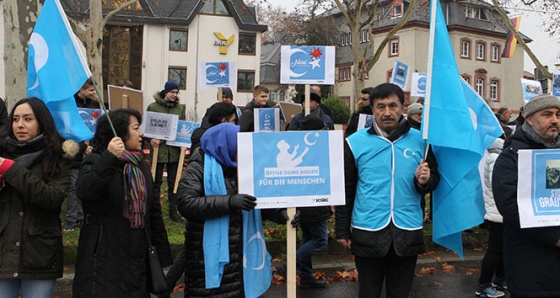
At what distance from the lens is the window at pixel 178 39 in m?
46.9

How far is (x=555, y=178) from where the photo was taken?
13.4ft

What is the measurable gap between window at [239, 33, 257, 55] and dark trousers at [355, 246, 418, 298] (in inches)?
1748

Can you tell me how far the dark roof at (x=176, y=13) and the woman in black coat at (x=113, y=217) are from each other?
1663 inches

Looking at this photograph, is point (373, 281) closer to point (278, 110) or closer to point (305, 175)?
point (305, 175)

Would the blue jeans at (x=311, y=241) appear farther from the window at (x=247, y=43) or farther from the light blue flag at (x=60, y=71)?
the window at (x=247, y=43)

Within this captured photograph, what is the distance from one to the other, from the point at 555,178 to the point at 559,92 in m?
7.70

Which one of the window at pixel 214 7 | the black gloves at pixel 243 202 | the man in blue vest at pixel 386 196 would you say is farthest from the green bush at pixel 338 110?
the black gloves at pixel 243 202

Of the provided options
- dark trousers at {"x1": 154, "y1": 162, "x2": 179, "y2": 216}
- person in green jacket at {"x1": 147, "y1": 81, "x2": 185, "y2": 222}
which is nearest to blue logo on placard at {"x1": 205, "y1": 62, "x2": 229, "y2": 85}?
person in green jacket at {"x1": 147, "y1": 81, "x2": 185, "y2": 222}

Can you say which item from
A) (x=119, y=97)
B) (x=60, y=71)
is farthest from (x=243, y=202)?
(x=119, y=97)

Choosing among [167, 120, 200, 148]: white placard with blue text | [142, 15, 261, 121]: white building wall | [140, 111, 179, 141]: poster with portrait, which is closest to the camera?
[140, 111, 179, 141]: poster with portrait

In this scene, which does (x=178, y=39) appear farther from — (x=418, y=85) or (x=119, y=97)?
(x=119, y=97)

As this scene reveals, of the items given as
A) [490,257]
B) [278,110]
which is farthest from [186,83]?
[490,257]

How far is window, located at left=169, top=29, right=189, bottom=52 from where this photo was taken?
4691cm

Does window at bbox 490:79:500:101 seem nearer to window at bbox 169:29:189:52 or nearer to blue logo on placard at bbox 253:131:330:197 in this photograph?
window at bbox 169:29:189:52
